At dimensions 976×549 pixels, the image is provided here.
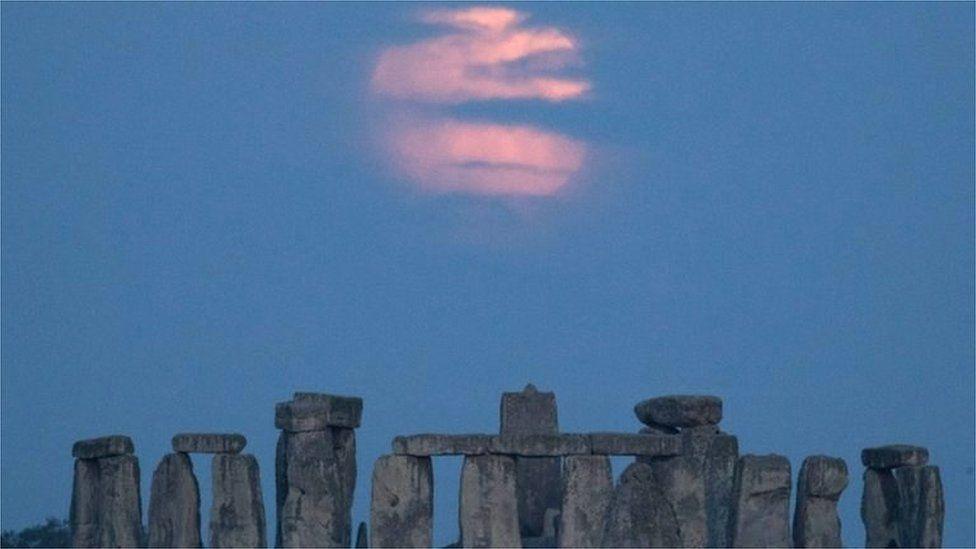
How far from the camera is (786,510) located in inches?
990

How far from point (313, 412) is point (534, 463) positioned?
299 centimetres

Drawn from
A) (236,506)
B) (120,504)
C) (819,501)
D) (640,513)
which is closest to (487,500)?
(640,513)

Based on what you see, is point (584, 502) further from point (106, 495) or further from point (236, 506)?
point (106, 495)

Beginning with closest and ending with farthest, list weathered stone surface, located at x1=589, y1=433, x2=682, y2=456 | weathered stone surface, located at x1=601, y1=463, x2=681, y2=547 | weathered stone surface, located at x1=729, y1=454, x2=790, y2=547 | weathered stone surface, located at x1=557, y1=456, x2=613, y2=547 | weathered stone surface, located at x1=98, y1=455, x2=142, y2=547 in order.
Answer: weathered stone surface, located at x1=601, y1=463, x2=681, y2=547
weathered stone surface, located at x1=729, y1=454, x2=790, y2=547
weathered stone surface, located at x1=557, y1=456, x2=613, y2=547
weathered stone surface, located at x1=589, y1=433, x2=682, y2=456
weathered stone surface, located at x1=98, y1=455, x2=142, y2=547

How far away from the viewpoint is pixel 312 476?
26.0 meters

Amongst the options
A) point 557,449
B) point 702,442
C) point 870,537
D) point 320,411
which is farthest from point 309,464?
point 870,537

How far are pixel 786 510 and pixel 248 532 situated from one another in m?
5.88

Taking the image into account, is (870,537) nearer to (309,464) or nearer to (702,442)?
(702,442)

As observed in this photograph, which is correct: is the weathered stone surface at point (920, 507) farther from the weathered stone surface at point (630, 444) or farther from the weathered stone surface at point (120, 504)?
the weathered stone surface at point (120, 504)

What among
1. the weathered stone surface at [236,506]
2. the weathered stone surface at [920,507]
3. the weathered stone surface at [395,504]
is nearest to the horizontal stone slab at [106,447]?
the weathered stone surface at [236,506]

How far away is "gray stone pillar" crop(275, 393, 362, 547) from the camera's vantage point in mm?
26000

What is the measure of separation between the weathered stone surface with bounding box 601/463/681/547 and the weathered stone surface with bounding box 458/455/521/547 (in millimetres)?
2316

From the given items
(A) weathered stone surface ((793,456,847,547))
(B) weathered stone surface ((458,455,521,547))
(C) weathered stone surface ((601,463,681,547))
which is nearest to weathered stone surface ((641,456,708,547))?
(A) weathered stone surface ((793,456,847,547))

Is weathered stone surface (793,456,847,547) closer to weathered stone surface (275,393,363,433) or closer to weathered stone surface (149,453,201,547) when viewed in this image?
weathered stone surface (275,393,363,433)
